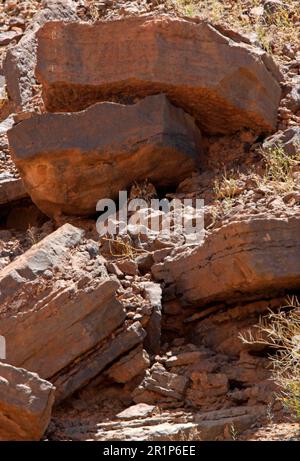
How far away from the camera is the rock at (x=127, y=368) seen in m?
7.12

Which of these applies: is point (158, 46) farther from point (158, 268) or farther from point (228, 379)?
point (228, 379)

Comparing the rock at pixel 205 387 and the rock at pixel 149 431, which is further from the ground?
the rock at pixel 205 387

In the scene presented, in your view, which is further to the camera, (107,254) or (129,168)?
(129,168)

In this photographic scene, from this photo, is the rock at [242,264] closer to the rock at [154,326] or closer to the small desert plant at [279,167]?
the rock at [154,326]

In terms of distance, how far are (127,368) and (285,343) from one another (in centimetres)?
89

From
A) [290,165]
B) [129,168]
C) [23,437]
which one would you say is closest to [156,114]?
[129,168]

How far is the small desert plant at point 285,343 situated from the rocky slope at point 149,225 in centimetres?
8

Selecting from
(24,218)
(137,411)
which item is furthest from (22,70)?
(137,411)

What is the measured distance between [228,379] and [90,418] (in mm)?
790

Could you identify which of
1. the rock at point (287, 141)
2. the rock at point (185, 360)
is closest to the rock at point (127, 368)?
the rock at point (185, 360)

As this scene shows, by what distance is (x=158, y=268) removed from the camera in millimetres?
7711

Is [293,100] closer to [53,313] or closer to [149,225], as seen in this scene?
[149,225]

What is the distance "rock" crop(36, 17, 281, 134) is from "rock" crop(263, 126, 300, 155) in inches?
8.5

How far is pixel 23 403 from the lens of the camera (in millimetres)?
6270
